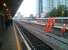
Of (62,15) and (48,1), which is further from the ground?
(48,1)

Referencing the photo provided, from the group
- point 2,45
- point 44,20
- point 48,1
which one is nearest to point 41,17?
point 44,20

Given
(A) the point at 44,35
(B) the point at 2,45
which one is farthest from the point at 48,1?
(B) the point at 2,45

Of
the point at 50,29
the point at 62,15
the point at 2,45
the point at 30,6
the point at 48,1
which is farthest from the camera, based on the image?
the point at 2,45

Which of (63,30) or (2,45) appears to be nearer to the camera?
(63,30)

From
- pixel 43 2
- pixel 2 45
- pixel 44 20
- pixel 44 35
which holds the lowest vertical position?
pixel 2 45

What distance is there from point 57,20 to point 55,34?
0.49 m

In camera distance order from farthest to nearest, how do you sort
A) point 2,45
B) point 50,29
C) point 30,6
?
1. point 2,45
2. point 30,6
3. point 50,29

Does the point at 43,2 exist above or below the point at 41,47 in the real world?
above

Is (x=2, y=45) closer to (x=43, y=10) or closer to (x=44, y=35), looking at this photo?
(x=44, y=35)

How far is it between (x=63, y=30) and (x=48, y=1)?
1.42 feet

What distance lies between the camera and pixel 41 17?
8.89ft

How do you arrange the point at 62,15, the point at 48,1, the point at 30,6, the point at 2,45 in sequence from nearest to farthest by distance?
the point at 62,15, the point at 48,1, the point at 30,6, the point at 2,45

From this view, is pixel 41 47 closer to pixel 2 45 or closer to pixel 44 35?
pixel 44 35

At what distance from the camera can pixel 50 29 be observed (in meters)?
2.79
